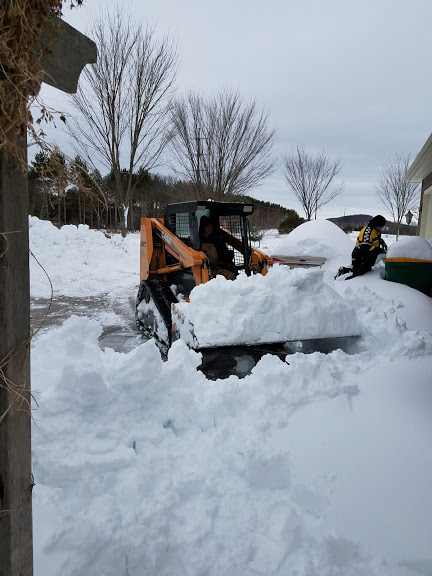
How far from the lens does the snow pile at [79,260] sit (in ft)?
34.9

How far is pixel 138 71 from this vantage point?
574 inches

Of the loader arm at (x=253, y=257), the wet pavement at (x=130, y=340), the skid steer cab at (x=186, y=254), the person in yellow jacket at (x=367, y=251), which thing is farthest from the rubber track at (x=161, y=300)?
the person in yellow jacket at (x=367, y=251)

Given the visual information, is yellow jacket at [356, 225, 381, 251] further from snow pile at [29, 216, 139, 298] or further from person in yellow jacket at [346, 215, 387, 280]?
snow pile at [29, 216, 139, 298]

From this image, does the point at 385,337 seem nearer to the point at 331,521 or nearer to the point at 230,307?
the point at 230,307

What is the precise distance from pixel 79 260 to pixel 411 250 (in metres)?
9.58

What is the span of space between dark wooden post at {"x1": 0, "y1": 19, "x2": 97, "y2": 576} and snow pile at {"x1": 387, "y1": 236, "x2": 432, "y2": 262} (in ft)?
23.9

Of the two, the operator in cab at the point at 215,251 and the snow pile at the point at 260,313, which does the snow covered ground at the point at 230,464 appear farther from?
the operator in cab at the point at 215,251

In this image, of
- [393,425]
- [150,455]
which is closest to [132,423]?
[150,455]

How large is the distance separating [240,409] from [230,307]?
5.87ft

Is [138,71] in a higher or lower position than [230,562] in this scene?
higher

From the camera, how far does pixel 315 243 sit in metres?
10.4

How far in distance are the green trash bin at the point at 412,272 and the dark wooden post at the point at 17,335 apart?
7.24 meters

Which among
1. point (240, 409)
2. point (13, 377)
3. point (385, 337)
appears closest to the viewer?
point (13, 377)

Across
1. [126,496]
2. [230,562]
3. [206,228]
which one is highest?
[206,228]
